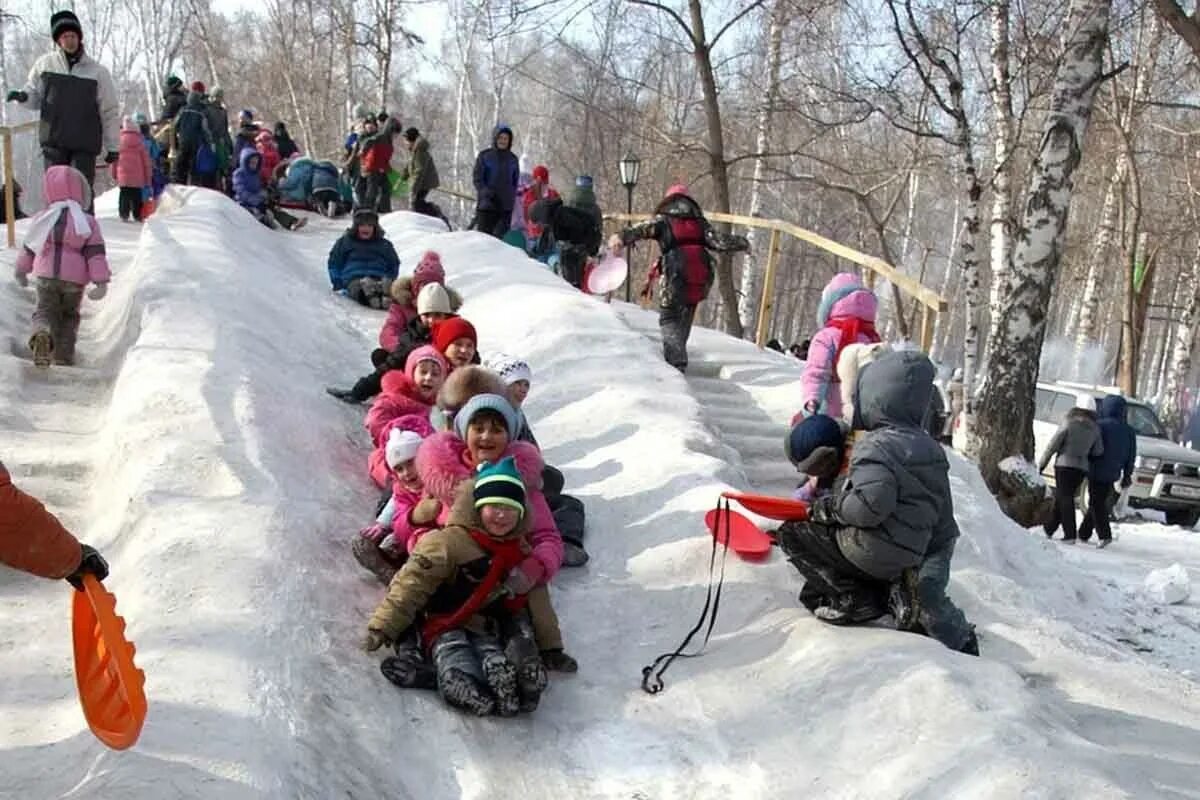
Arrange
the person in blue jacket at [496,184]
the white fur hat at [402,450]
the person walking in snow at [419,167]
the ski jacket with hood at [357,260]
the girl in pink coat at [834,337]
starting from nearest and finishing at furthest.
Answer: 1. the white fur hat at [402,450]
2. the girl in pink coat at [834,337]
3. the ski jacket with hood at [357,260]
4. the person in blue jacket at [496,184]
5. the person walking in snow at [419,167]

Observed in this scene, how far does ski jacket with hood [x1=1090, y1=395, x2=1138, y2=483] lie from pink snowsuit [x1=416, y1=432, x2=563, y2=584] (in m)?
8.77

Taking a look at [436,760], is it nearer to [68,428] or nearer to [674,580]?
[674,580]

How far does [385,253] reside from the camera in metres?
11.1

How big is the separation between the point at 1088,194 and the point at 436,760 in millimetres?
37072

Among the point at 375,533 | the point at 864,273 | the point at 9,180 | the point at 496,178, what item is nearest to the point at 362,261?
the point at 496,178

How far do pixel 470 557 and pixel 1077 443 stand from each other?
29.3ft

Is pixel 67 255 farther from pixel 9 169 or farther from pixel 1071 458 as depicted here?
pixel 1071 458

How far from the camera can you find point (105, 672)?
9.91ft

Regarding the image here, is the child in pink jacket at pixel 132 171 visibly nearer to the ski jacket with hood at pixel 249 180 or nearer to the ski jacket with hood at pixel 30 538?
the ski jacket with hood at pixel 249 180

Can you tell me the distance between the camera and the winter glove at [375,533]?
4.76 m

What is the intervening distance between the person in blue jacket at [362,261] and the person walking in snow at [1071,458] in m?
7.27

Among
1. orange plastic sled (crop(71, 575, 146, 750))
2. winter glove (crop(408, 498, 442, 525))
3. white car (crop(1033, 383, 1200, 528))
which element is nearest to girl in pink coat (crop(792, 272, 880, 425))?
winter glove (crop(408, 498, 442, 525))

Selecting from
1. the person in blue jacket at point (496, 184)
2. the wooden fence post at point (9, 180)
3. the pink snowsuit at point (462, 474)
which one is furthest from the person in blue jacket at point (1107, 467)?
the wooden fence post at point (9, 180)

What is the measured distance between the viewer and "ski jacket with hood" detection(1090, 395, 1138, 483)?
1131 centimetres
